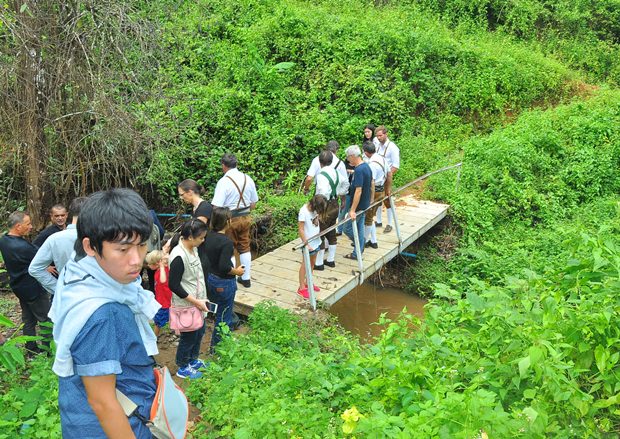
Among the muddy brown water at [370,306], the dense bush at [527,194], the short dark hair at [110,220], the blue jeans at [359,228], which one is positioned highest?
the short dark hair at [110,220]

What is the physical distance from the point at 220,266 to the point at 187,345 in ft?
2.80

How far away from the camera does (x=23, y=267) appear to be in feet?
17.0

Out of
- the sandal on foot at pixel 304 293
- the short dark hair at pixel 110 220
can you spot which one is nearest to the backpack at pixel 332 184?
the sandal on foot at pixel 304 293

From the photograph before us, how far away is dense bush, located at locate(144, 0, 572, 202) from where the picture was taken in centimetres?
1173

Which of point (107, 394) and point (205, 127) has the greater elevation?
point (107, 394)

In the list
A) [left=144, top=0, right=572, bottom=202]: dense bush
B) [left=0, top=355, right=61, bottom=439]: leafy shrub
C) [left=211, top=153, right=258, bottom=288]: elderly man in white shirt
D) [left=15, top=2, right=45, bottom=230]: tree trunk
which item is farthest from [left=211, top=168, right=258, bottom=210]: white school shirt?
[left=144, top=0, right=572, bottom=202]: dense bush

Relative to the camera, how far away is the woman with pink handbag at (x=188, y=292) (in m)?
4.86

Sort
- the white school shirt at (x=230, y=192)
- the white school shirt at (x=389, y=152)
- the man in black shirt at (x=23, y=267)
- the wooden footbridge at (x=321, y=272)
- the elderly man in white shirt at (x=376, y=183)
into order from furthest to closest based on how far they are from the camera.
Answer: the white school shirt at (x=389, y=152) < the elderly man in white shirt at (x=376, y=183) < the wooden footbridge at (x=321, y=272) < the white school shirt at (x=230, y=192) < the man in black shirt at (x=23, y=267)

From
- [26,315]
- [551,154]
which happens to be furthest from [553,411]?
[551,154]

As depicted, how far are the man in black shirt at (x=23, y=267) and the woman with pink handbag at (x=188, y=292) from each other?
4.89ft

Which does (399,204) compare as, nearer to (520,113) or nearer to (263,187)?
(263,187)

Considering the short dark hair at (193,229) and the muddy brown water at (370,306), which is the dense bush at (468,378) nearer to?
the short dark hair at (193,229)

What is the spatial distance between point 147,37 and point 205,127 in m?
5.09

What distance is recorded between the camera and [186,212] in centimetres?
1035
